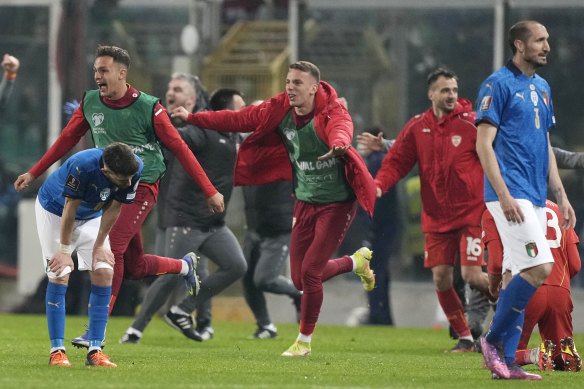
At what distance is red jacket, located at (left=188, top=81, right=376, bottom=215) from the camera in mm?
9125

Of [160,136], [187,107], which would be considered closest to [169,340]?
[187,107]

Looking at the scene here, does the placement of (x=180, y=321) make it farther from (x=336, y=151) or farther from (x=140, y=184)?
(x=336, y=151)

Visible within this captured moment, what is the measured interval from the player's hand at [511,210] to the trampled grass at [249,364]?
37.0 inches

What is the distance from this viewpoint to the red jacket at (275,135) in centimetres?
912

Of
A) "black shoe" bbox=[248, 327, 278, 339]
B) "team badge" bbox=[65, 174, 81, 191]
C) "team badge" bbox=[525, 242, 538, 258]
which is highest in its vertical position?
"team badge" bbox=[65, 174, 81, 191]

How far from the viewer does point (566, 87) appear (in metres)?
13.8

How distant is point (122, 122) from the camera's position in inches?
351

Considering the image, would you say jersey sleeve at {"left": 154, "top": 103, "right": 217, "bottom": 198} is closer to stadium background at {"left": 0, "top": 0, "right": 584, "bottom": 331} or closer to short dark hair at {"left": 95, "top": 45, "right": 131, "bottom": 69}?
short dark hair at {"left": 95, "top": 45, "right": 131, "bottom": 69}

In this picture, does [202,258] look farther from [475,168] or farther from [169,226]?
[475,168]

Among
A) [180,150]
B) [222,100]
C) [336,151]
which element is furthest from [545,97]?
[222,100]

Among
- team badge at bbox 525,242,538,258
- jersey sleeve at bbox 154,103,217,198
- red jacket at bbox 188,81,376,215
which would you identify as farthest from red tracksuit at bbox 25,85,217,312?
team badge at bbox 525,242,538,258

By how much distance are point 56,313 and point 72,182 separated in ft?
2.96

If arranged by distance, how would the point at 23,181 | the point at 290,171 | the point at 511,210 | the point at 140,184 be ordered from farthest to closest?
the point at 290,171
the point at 140,184
the point at 23,181
the point at 511,210

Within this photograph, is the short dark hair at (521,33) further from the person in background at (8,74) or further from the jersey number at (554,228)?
the person in background at (8,74)
